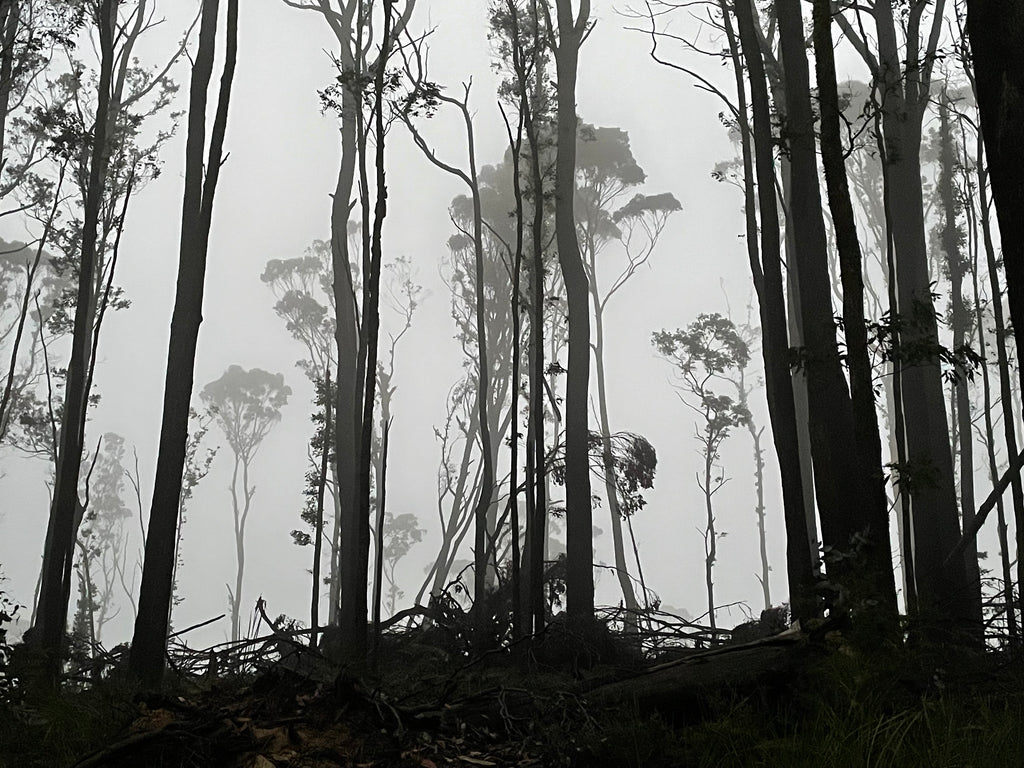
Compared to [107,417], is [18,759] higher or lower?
lower

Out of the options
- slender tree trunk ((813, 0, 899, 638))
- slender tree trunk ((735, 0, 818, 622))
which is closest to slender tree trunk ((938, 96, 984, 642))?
slender tree trunk ((735, 0, 818, 622))

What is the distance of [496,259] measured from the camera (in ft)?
84.9

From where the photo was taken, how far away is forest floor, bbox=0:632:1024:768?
286 cm

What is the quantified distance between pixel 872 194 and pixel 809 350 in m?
19.3

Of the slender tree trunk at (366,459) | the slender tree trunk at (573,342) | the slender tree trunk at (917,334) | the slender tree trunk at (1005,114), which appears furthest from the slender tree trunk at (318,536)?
the slender tree trunk at (1005,114)

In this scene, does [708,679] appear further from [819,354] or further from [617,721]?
[819,354]

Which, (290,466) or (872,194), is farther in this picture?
(290,466)

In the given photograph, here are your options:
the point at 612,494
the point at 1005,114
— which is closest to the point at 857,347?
the point at 1005,114

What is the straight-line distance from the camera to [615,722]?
3232mm

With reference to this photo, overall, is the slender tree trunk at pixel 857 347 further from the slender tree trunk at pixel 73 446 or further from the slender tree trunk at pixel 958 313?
the slender tree trunk at pixel 73 446

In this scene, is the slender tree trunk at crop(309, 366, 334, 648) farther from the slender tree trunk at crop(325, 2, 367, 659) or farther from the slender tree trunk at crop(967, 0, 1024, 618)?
the slender tree trunk at crop(967, 0, 1024, 618)

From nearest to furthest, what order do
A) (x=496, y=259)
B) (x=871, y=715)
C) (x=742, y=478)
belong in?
1. (x=871, y=715)
2. (x=496, y=259)
3. (x=742, y=478)

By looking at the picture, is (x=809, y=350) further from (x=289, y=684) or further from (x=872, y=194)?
(x=872, y=194)

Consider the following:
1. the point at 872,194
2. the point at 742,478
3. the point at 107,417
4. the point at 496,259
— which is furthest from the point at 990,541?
the point at 107,417
